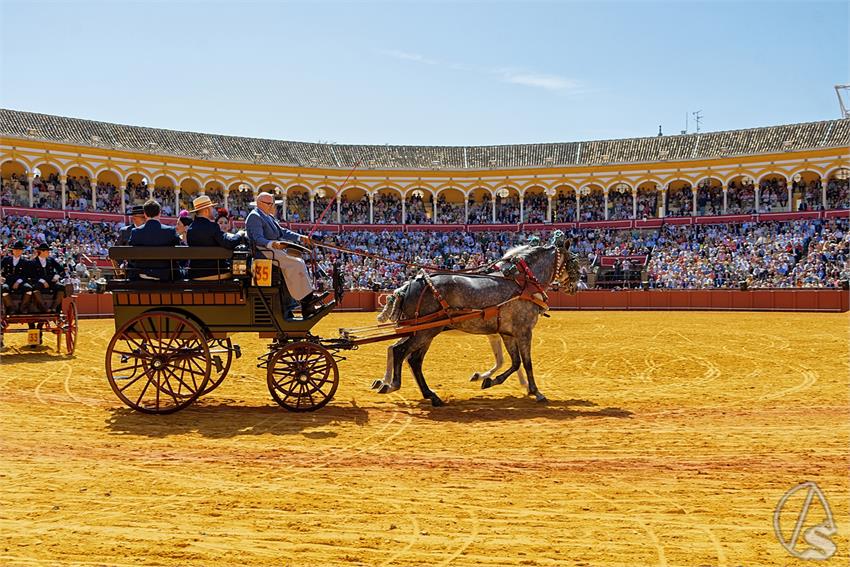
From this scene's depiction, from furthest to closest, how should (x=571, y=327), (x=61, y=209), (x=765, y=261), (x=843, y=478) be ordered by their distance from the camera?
(x=61, y=209), (x=765, y=261), (x=571, y=327), (x=843, y=478)

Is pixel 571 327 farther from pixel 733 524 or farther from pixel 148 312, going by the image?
pixel 733 524

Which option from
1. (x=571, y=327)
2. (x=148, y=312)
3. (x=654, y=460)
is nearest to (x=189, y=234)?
(x=148, y=312)

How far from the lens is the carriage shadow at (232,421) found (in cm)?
691

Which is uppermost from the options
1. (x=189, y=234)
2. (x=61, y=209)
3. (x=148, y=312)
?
(x=61, y=209)

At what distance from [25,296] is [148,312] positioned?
6.09 meters

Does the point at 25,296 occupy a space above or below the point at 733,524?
above

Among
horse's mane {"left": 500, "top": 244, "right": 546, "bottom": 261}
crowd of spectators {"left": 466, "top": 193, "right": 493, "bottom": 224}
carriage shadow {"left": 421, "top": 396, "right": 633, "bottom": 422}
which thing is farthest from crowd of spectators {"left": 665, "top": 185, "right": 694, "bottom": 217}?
carriage shadow {"left": 421, "top": 396, "right": 633, "bottom": 422}

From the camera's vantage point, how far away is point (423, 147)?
167 ft

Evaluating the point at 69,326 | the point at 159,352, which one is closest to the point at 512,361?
the point at 159,352

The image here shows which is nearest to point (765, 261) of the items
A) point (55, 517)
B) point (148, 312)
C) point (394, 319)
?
point (394, 319)

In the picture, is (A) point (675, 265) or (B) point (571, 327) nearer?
(B) point (571, 327)

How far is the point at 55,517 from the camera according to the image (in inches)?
178

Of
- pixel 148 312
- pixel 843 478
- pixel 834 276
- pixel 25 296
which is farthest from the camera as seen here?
pixel 834 276

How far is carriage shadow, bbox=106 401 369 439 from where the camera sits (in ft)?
22.7
